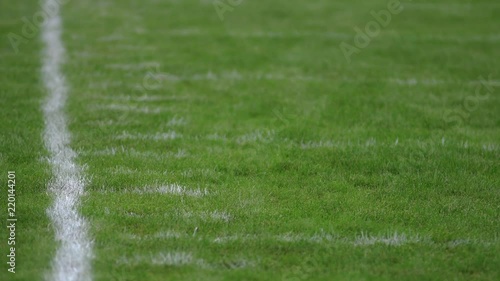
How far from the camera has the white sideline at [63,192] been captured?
4.57 meters

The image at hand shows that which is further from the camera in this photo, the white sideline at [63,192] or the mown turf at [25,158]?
the mown turf at [25,158]

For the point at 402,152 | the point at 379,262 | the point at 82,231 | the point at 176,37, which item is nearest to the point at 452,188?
the point at 402,152

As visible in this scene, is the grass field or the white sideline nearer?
the white sideline

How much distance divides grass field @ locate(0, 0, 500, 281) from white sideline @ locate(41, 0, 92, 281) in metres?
0.08

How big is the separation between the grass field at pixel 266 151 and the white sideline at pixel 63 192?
8 centimetres

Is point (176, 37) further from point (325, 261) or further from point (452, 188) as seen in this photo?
point (325, 261)

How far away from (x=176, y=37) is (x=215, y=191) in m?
7.27

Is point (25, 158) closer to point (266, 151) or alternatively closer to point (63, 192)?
point (63, 192)

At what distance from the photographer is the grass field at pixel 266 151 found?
478 centimetres

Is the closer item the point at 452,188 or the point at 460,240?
the point at 460,240

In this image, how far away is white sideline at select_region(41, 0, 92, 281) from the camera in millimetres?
4566

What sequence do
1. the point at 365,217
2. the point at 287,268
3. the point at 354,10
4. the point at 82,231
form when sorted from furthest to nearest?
1. the point at 354,10
2. the point at 365,217
3. the point at 82,231
4. the point at 287,268

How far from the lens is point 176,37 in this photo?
1272 cm

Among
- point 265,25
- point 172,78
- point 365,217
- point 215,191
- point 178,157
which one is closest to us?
point 365,217
